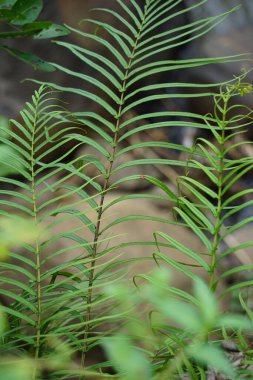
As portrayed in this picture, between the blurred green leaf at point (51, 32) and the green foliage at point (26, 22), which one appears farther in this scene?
the blurred green leaf at point (51, 32)

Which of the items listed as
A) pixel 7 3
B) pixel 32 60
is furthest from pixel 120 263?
pixel 7 3

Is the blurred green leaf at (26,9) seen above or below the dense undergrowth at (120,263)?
above

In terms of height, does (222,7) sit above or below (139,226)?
above

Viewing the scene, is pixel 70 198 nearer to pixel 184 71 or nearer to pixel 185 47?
pixel 184 71

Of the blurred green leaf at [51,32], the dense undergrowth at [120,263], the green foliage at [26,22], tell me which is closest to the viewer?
the dense undergrowth at [120,263]

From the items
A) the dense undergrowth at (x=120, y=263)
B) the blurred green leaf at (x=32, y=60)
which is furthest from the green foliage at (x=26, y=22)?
the dense undergrowth at (x=120, y=263)

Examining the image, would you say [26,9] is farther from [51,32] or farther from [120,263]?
[120,263]

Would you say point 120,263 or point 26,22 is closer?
point 120,263

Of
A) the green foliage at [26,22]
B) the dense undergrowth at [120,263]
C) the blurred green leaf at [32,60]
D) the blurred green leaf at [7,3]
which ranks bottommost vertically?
the dense undergrowth at [120,263]

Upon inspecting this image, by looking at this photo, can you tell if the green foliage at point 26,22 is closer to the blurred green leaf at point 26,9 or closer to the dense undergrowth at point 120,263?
the blurred green leaf at point 26,9

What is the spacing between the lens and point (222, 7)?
3.47 m

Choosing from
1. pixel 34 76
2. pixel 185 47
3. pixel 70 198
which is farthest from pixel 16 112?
pixel 185 47

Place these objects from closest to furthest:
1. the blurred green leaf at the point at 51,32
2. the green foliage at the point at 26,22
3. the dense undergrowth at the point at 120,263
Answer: the dense undergrowth at the point at 120,263
the green foliage at the point at 26,22
the blurred green leaf at the point at 51,32

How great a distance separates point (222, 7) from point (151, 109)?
691mm
